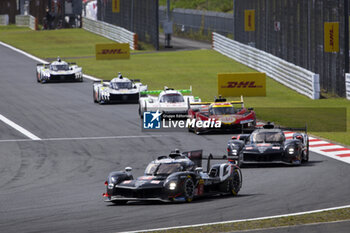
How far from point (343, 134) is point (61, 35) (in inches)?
2529

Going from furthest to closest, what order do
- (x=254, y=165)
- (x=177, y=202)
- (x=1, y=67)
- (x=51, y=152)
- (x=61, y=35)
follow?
(x=61, y=35), (x=1, y=67), (x=51, y=152), (x=254, y=165), (x=177, y=202)

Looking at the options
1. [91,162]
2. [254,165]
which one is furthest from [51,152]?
[254,165]

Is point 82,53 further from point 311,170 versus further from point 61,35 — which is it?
point 311,170

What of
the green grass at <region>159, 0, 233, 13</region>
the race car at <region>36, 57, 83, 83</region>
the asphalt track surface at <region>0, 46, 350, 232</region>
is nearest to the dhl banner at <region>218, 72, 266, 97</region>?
the asphalt track surface at <region>0, 46, 350, 232</region>

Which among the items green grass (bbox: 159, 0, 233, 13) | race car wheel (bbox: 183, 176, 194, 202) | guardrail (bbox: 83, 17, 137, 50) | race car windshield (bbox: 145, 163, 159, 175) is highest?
green grass (bbox: 159, 0, 233, 13)

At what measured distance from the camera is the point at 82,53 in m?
78.1

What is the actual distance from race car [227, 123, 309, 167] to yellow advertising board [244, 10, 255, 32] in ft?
137

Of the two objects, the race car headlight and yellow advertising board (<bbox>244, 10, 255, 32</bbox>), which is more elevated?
yellow advertising board (<bbox>244, 10, 255, 32</bbox>)

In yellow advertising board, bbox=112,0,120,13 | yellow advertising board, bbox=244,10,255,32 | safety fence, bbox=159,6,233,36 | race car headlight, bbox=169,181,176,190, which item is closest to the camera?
race car headlight, bbox=169,181,176,190

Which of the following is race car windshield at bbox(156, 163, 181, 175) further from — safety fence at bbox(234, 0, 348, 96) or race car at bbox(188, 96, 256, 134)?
safety fence at bbox(234, 0, 348, 96)

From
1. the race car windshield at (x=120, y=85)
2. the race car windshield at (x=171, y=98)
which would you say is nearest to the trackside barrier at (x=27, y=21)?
the race car windshield at (x=120, y=85)

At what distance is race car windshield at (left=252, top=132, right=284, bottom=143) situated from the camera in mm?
26328

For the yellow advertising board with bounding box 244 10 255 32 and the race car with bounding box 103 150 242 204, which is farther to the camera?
the yellow advertising board with bounding box 244 10 255 32

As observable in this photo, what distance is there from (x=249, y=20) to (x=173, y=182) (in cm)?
5015
